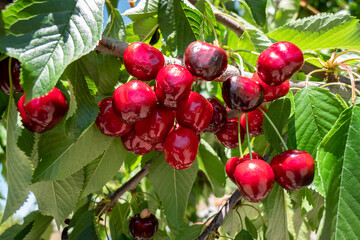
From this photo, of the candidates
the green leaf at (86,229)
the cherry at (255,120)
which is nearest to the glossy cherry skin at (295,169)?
the cherry at (255,120)

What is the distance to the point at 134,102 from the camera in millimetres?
773

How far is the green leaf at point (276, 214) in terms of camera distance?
1.14 m

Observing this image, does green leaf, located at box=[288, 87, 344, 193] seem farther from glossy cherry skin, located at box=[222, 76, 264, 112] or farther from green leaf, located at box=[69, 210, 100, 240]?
green leaf, located at box=[69, 210, 100, 240]

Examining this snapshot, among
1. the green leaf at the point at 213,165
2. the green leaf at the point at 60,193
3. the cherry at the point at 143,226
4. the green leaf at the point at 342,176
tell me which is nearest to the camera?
the green leaf at the point at 342,176

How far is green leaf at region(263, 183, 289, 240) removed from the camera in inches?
45.0

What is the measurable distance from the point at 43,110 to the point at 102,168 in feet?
1.30

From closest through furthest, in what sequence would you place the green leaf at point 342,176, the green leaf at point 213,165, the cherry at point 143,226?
the green leaf at point 342,176 → the cherry at point 143,226 → the green leaf at point 213,165

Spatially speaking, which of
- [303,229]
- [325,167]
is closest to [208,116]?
[325,167]

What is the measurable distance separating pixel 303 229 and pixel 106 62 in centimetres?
132

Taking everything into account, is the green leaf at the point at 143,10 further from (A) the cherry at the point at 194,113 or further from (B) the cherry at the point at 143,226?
(B) the cherry at the point at 143,226

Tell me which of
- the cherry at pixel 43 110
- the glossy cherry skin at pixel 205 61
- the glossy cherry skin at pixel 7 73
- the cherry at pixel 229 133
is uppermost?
the glossy cherry skin at pixel 205 61

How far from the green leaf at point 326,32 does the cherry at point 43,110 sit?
0.92m

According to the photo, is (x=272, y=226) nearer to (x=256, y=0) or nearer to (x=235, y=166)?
(x=235, y=166)

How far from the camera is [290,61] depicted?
0.85 metres
